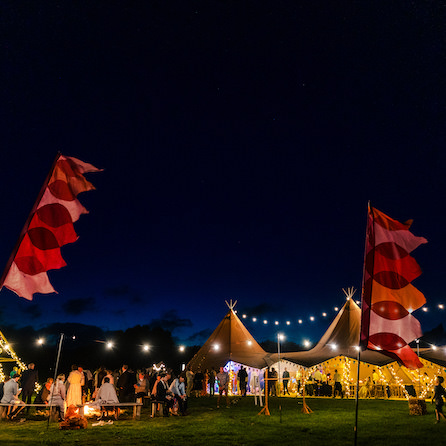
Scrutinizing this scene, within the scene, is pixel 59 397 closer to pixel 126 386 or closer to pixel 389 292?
pixel 126 386

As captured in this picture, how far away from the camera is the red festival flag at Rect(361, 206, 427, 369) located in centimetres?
740

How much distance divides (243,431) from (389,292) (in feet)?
16.3

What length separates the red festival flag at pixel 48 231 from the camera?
613 centimetres

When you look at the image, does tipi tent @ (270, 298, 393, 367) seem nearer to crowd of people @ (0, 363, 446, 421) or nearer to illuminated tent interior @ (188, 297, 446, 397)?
illuminated tent interior @ (188, 297, 446, 397)

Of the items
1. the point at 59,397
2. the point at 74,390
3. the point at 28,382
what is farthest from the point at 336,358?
the point at 59,397

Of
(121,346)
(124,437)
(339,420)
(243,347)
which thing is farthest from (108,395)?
(121,346)

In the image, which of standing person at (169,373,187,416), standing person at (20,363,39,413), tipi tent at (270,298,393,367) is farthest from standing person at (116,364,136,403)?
tipi tent at (270,298,393,367)

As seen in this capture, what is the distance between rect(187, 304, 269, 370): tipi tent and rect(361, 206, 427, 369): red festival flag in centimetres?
2072

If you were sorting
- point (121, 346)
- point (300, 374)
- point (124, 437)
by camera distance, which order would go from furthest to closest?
point (121, 346), point (300, 374), point (124, 437)

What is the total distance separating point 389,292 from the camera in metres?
7.78

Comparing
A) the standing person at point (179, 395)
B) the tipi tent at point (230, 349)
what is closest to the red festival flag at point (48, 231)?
the standing person at point (179, 395)

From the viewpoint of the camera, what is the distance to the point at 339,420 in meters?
12.1

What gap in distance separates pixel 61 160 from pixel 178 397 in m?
9.27

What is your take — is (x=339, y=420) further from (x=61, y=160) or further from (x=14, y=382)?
(x=61, y=160)
